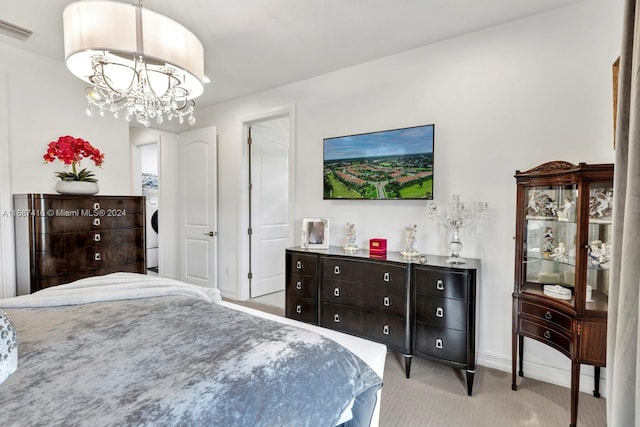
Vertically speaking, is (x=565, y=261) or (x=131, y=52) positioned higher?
(x=131, y=52)

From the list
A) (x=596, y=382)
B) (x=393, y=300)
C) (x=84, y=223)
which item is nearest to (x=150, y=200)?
(x=84, y=223)

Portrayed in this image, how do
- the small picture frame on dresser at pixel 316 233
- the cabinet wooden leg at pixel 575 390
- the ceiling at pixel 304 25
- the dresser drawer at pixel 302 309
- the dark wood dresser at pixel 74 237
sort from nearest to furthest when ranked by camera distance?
the cabinet wooden leg at pixel 575 390 → the ceiling at pixel 304 25 → the dark wood dresser at pixel 74 237 → the dresser drawer at pixel 302 309 → the small picture frame on dresser at pixel 316 233

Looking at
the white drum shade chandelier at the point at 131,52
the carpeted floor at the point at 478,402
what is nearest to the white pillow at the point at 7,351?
the white drum shade chandelier at the point at 131,52

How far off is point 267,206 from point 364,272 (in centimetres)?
214

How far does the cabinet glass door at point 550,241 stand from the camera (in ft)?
6.25

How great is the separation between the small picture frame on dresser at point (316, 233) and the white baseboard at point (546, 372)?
5.26 ft

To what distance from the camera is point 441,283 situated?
215 cm

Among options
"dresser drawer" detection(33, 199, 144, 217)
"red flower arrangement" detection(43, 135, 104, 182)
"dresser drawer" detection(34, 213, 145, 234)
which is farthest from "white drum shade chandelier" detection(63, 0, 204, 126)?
"dresser drawer" detection(34, 213, 145, 234)

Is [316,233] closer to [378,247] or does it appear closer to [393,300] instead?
[378,247]

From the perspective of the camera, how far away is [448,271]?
83.7 inches

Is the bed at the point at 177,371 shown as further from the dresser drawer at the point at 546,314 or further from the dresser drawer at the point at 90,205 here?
the dresser drawer at the point at 90,205

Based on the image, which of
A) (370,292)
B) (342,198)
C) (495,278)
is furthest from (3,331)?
(495,278)

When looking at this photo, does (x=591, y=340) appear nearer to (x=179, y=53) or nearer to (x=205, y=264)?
(x=179, y=53)

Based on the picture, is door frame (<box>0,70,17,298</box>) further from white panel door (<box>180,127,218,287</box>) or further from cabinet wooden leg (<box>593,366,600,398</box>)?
cabinet wooden leg (<box>593,366,600,398</box>)
